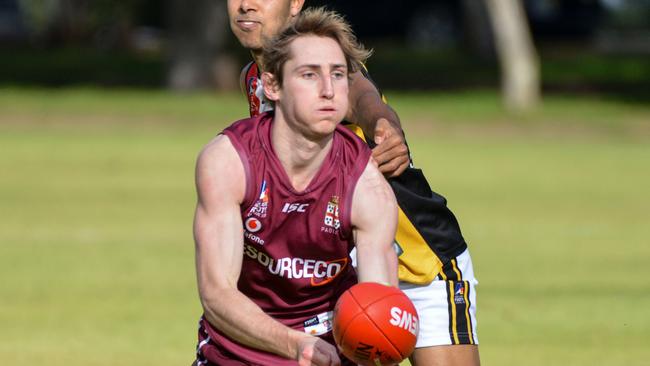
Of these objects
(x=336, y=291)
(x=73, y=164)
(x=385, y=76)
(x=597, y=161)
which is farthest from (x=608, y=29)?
(x=336, y=291)

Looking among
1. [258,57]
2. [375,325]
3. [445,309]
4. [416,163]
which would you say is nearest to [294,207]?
[375,325]

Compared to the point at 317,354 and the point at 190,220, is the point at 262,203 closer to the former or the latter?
the point at 317,354

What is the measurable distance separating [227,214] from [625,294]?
294 inches

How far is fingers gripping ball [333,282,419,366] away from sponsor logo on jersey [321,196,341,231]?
460mm

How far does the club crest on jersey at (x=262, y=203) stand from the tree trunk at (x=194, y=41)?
29.4 m

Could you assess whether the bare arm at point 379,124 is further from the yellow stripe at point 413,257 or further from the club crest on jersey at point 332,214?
the yellow stripe at point 413,257

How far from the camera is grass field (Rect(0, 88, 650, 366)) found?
10.6 m

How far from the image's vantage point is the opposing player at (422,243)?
645 centimetres

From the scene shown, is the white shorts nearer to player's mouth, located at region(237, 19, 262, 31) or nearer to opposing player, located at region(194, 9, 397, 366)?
opposing player, located at region(194, 9, 397, 366)

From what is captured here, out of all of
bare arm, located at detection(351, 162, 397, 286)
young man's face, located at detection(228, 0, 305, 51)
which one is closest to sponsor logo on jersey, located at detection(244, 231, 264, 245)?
bare arm, located at detection(351, 162, 397, 286)

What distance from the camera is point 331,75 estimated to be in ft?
18.5

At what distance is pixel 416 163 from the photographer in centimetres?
2325

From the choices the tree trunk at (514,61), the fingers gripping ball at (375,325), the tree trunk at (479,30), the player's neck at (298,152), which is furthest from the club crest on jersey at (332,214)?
the tree trunk at (479,30)

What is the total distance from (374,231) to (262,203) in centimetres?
48
